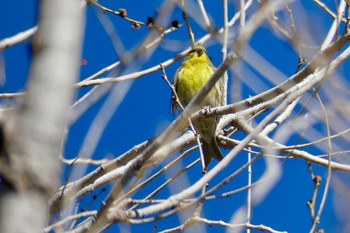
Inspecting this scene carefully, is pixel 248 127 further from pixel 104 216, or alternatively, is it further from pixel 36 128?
pixel 36 128

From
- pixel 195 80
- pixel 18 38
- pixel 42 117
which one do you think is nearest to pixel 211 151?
pixel 195 80

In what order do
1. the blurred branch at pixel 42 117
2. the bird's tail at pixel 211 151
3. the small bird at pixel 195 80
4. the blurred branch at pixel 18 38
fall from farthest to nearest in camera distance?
the small bird at pixel 195 80, the bird's tail at pixel 211 151, the blurred branch at pixel 18 38, the blurred branch at pixel 42 117

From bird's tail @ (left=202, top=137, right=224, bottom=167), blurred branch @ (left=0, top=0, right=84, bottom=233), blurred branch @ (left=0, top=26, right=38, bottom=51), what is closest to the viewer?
Result: blurred branch @ (left=0, top=0, right=84, bottom=233)

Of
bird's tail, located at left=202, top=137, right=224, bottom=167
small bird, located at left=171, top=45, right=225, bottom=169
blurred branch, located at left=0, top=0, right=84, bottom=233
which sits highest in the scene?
small bird, located at left=171, top=45, right=225, bottom=169

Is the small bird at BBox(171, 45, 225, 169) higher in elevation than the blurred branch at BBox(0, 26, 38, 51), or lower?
higher

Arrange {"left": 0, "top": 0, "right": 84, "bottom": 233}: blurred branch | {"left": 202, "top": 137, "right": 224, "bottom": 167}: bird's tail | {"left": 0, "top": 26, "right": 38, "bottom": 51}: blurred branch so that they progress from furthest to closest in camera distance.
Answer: {"left": 202, "top": 137, "right": 224, "bottom": 167}: bird's tail, {"left": 0, "top": 26, "right": 38, "bottom": 51}: blurred branch, {"left": 0, "top": 0, "right": 84, "bottom": 233}: blurred branch

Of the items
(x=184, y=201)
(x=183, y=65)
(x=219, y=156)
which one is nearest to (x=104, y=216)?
(x=184, y=201)

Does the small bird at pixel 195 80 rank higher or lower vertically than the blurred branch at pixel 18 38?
higher

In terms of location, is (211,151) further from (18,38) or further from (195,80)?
(18,38)

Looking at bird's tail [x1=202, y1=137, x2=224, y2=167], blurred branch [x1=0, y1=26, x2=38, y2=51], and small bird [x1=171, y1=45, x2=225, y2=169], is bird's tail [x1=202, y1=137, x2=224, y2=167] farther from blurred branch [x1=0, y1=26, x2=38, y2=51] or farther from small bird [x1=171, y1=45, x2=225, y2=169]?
blurred branch [x1=0, y1=26, x2=38, y2=51]

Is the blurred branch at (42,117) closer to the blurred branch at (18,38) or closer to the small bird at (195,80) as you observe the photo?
the blurred branch at (18,38)

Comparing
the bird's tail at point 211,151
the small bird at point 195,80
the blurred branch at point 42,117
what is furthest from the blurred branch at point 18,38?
the small bird at point 195,80

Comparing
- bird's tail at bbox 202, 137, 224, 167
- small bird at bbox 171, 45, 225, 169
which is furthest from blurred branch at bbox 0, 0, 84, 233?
small bird at bbox 171, 45, 225, 169

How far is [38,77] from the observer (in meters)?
1.18
